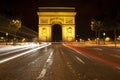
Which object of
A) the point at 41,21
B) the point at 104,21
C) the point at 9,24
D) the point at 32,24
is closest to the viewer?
the point at 9,24

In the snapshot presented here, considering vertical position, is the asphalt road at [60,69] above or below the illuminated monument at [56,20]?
below

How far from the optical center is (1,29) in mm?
59031

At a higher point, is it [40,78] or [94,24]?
[94,24]

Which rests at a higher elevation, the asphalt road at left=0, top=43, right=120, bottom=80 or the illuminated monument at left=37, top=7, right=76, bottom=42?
the illuminated monument at left=37, top=7, right=76, bottom=42

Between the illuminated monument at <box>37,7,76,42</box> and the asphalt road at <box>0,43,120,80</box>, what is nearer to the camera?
the asphalt road at <box>0,43,120,80</box>

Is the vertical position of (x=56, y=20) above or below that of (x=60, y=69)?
above

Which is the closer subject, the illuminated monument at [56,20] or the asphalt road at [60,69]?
the asphalt road at [60,69]

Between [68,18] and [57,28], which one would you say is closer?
[68,18]

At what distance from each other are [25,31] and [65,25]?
47.5 feet

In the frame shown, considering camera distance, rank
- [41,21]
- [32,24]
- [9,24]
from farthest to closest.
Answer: [32,24]
[41,21]
[9,24]

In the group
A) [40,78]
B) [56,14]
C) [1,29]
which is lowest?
[40,78]

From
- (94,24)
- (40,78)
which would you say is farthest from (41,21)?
(40,78)

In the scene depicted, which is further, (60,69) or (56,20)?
(56,20)

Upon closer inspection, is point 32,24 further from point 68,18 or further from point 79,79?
point 79,79
